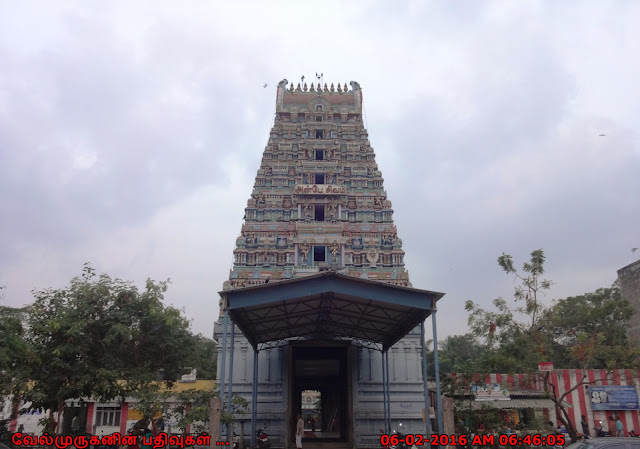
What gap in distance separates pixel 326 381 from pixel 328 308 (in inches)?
565

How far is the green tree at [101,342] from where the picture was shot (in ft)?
57.9

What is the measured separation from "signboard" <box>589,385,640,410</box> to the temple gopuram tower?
843 centimetres

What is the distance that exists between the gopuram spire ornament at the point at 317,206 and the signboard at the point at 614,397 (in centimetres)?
1129

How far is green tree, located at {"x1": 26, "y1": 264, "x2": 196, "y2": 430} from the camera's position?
57.9 ft

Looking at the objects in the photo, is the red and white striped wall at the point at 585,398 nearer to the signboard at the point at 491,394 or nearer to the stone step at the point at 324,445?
the signboard at the point at 491,394

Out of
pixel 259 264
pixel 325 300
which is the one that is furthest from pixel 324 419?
pixel 325 300

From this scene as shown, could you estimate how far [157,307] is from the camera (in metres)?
19.2

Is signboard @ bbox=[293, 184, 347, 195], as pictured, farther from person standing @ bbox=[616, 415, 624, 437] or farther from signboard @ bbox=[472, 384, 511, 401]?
person standing @ bbox=[616, 415, 624, 437]

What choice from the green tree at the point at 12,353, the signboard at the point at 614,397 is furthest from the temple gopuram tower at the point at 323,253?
the signboard at the point at 614,397

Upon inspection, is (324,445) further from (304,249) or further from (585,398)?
(585,398)

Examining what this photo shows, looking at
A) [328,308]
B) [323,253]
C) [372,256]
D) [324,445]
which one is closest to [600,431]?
[324,445]

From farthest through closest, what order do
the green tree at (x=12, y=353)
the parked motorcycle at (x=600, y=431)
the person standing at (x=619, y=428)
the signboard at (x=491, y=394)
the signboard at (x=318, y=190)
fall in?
the signboard at (x=318, y=190) → the signboard at (x=491, y=394) → the person standing at (x=619, y=428) → the parked motorcycle at (x=600, y=431) → the green tree at (x=12, y=353)

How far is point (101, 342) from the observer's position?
18.2 meters

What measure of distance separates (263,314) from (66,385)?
7.54m
